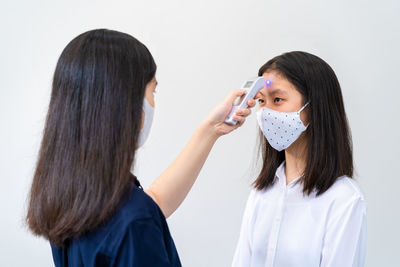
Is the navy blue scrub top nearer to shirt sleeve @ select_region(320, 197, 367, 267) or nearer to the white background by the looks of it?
shirt sleeve @ select_region(320, 197, 367, 267)

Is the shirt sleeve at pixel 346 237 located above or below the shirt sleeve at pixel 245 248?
above

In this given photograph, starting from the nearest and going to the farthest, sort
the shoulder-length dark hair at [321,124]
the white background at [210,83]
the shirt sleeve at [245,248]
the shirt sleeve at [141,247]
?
the shirt sleeve at [141,247]
the shoulder-length dark hair at [321,124]
the shirt sleeve at [245,248]
the white background at [210,83]

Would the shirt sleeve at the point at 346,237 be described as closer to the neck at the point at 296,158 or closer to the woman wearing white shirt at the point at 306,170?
the woman wearing white shirt at the point at 306,170

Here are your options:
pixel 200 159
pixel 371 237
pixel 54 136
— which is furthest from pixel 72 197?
pixel 371 237

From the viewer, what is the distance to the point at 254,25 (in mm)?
2139

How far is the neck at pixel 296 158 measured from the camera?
142 cm

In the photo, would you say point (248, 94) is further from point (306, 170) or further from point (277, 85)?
point (306, 170)

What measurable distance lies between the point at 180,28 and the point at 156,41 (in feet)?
0.48

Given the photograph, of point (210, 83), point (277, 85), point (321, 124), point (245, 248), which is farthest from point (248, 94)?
point (210, 83)

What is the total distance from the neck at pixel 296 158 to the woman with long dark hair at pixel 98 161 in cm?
63

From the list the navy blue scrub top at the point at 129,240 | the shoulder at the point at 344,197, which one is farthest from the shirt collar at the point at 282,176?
the navy blue scrub top at the point at 129,240

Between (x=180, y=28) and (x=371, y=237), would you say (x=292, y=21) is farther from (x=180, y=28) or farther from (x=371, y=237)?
(x=371, y=237)

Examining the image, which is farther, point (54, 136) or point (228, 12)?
point (228, 12)

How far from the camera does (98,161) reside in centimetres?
89
